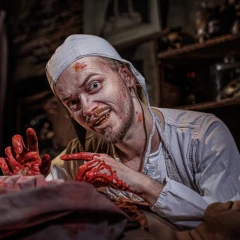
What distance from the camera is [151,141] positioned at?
1619 millimetres

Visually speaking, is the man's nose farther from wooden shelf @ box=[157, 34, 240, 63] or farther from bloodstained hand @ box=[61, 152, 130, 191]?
wooden shelf @ box=[157, 34, 240, 63]

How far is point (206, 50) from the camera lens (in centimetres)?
274

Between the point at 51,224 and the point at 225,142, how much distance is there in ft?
2.73

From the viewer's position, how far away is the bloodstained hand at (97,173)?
1.19 meters

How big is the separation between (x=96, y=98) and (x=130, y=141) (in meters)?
0.25

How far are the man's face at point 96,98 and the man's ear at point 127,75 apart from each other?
8cm

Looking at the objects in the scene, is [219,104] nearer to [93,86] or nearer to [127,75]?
[127,75]

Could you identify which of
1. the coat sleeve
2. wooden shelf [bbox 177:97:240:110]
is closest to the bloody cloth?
the coat sleeve

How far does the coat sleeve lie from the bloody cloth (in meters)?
0.34

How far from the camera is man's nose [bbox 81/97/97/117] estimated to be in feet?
4.81

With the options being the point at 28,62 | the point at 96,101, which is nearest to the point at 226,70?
the point at 96,101

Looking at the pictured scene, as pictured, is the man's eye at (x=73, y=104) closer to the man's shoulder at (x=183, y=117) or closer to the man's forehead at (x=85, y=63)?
the man's forehead at (x=85, y=63)

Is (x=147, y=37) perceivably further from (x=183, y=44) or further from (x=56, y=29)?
(x=56, y=29)

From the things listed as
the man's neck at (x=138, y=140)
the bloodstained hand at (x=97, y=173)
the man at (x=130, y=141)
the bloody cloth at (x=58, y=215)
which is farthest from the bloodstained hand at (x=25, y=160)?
the bloody cloth at (x=58, y=215)
